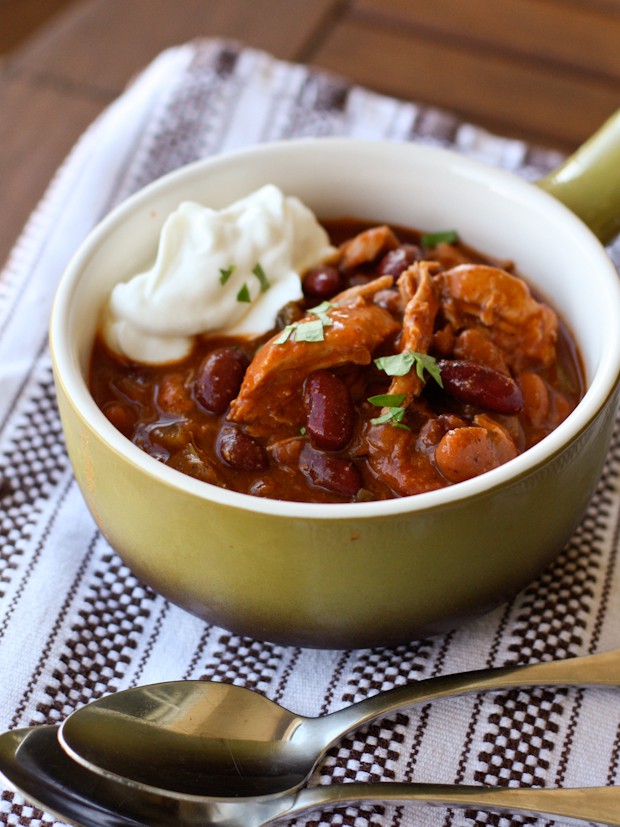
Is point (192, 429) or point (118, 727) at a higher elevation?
point (192, 429)

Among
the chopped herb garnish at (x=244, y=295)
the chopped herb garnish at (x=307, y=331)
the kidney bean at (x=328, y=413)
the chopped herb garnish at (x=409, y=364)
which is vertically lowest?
the chopped herb garnish at (x=244, y=295)

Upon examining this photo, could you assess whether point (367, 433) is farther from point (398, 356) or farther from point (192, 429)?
point (192, 429)

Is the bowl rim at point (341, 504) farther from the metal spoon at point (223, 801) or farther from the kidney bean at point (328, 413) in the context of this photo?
the metal spoon at point (223, 801)

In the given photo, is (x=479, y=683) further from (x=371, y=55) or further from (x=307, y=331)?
(x=371, y=55)

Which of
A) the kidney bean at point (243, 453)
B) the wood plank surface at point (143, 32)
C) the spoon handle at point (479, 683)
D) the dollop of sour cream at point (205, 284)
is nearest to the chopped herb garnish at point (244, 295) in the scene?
the dollop of sour cream at point (205, 284)

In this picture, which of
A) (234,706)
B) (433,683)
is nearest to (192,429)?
(234,706)

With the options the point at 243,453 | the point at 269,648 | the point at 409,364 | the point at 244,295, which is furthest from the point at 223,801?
the point at 244,295
